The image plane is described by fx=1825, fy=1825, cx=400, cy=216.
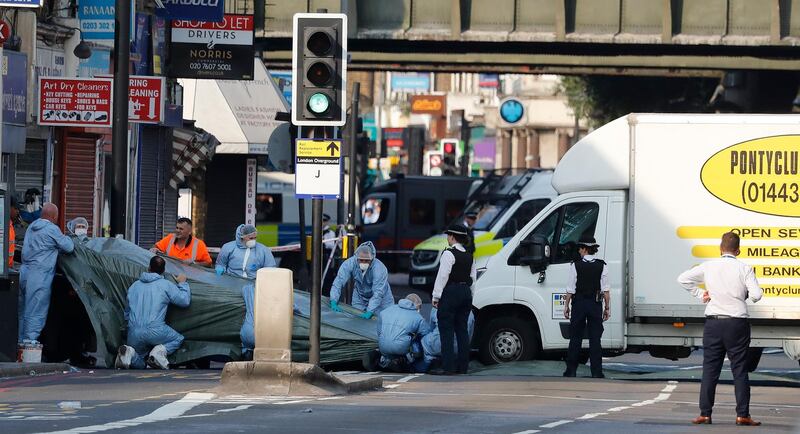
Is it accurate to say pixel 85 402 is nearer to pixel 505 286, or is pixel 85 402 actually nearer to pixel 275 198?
pixel 505 286

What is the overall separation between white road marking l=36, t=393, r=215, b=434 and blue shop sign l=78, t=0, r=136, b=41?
37.5ft

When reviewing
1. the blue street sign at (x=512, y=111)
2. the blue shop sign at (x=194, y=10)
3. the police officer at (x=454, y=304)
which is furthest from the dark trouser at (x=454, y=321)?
the blue street sign at (x=512, y=111)

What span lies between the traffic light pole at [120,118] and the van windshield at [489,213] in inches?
509

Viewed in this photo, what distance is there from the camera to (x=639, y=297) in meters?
19.9

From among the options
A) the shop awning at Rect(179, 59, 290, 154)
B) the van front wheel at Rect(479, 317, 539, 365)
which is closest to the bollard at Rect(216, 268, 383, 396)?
the van front wheel at Rect(479, 317, 539, 365)

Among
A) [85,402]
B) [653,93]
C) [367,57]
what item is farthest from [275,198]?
[85,402]

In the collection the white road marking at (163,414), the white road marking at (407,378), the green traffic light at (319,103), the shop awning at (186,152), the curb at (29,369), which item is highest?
the shop awning at (186,152)

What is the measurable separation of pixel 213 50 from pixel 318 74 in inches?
501

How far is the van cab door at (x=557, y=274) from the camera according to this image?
Answer: 2045 centimetres


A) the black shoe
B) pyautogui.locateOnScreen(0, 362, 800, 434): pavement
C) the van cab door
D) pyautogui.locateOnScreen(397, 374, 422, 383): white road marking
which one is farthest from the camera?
the van cab door

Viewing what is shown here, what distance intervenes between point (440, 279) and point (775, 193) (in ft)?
12.3

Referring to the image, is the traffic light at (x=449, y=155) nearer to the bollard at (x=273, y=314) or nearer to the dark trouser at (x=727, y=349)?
the bollard at (x=273, y=314)

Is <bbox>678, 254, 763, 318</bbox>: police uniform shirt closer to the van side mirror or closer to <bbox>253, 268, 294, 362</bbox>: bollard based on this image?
<bbox>253, 268, 294, 362</bbox>: bollard

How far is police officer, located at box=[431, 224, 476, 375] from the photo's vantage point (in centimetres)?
1997
